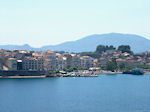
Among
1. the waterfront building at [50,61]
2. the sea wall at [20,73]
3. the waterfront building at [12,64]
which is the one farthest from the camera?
the waterfront building at [50,61]

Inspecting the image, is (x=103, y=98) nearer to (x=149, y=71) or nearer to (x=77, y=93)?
(x=77, y=93)

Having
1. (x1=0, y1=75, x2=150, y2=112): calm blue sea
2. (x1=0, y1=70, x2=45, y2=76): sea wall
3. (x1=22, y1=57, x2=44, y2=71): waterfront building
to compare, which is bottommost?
(x1=0, y1=75, x2=150, y2=112): calm blue sea

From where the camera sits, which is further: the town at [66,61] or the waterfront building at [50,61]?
the waterfront building at [50,61]

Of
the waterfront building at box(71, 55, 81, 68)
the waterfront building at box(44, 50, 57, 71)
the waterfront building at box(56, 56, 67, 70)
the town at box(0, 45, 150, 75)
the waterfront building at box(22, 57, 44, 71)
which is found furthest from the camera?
the waterfront building at box(71, 55, 81, 68)

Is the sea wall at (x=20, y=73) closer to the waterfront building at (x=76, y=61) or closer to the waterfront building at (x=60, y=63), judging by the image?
the waterfront building at (x=60, y=63)

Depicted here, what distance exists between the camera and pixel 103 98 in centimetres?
4609

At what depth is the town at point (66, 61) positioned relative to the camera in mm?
88938

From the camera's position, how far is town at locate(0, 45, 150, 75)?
8894cm

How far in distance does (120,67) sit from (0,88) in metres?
56.7

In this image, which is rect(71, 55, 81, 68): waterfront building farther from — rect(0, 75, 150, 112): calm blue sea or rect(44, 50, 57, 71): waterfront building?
rect(0, 75, 150, 112): calm blue sea

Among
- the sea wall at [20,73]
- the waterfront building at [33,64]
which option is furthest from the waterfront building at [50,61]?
the sea wall at [20,73]

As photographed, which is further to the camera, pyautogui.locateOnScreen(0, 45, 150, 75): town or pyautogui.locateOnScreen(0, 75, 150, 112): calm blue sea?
pyautogui.locateOnScreen(0, 45, 150, 75): town

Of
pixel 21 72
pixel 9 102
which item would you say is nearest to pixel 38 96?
pixel 9 102

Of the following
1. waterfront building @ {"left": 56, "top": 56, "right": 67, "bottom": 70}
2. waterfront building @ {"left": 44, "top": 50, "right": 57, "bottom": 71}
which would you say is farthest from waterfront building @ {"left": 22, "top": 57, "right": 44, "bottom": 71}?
waterfront building @ {"left": 56, "top": 56, "right": 67, "bottom": 70}
